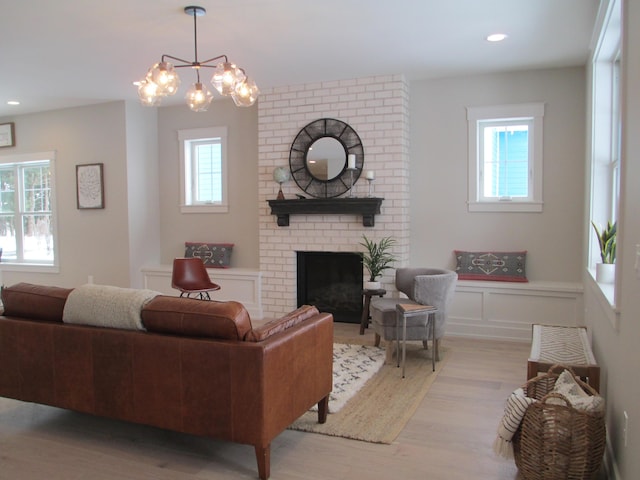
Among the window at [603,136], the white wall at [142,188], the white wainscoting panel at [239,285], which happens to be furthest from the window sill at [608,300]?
the white wall at [142,188]

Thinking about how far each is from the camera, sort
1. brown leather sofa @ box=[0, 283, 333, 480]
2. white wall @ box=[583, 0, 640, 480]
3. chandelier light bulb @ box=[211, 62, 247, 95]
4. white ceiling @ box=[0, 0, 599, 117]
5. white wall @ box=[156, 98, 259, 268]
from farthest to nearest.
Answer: white wall @ box=[156, 98, 259, 268] → white ceiling @ box=[0, 0, 599, 117] → chandelier light bulb @ box=[211, 62, 247, 95] → brown leather sofa @ box=[0, 283, 333, 480] → white wall @ box=[583, 0, 640, 480]

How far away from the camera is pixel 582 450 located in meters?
2.27

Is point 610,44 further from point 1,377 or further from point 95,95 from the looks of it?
point 95,95

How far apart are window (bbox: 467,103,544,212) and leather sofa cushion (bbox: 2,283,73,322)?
162 inches

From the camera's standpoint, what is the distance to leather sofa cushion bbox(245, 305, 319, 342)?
2.58m

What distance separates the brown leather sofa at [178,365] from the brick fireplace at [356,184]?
2.83 meters

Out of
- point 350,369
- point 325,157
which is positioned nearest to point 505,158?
point 325,157

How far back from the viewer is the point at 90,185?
276 inches

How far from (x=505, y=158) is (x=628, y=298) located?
362 centimetres

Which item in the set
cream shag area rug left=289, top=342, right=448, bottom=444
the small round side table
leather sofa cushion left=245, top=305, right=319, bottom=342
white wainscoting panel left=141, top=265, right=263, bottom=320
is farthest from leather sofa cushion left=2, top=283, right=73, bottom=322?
white wainscoting panel left=141, top=265, right=263, bottom=320

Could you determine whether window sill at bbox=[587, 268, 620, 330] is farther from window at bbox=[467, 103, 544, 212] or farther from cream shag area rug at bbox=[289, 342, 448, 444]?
window at bbox=[467, 103, 544, 212]

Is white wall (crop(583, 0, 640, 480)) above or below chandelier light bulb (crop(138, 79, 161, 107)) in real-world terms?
below

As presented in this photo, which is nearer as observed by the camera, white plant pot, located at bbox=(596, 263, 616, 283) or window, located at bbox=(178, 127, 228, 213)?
white plant pot, located at bbox=(596, 263, 616, 283)

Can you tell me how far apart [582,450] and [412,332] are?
86.9 inches
